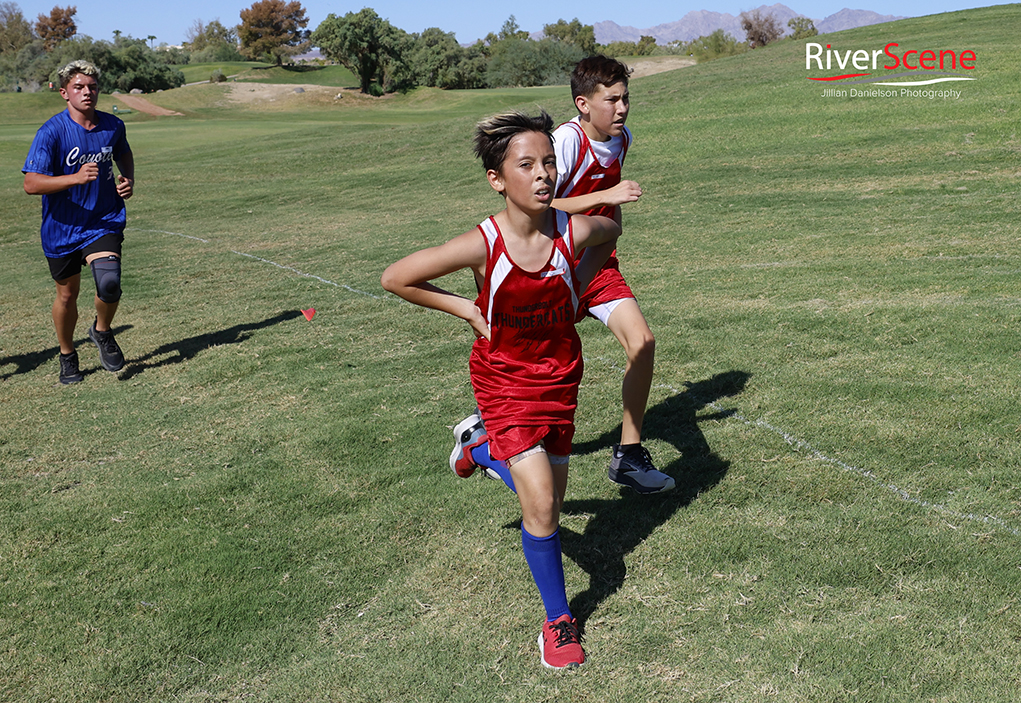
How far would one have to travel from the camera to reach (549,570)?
3420 mm

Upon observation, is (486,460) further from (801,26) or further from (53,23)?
(53,23)

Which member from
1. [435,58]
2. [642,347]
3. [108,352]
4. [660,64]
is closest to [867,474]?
[642,347]

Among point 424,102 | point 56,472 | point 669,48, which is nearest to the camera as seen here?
point 56,472

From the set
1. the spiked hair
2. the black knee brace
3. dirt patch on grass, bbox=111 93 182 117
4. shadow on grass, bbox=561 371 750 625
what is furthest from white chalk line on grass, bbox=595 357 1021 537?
dirt patch on grass, bbox=111 93 182 117

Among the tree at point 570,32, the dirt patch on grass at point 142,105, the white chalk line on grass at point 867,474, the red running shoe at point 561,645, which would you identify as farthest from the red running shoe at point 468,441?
→ the tree at point 570,32

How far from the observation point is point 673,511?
4.45 m

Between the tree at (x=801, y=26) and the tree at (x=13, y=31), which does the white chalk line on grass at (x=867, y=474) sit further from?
the tree at (x=13, y=31)

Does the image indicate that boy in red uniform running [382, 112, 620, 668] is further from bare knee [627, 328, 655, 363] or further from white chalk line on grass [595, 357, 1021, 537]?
white chalk line on grass [595, 357, 1021, 537]

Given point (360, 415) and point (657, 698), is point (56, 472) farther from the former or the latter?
point (657, 698)

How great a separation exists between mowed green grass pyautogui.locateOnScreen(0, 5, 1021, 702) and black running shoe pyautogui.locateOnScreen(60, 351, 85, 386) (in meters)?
0.18

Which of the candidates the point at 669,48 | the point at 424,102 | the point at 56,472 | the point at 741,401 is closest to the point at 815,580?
the point at 741,401

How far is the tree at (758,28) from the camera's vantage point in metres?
69.4

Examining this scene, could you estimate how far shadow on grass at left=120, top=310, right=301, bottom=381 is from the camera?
7727 mm

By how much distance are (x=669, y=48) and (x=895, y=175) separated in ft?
375
